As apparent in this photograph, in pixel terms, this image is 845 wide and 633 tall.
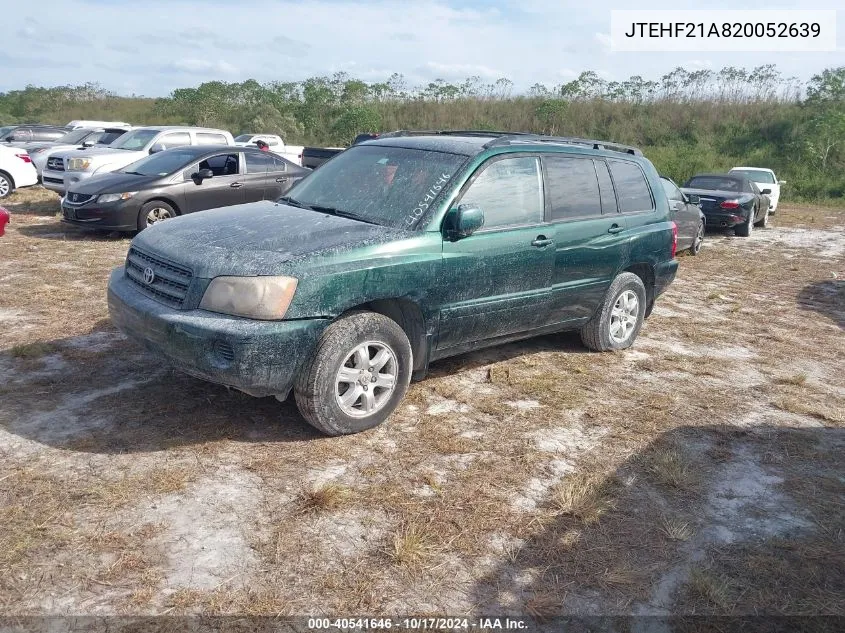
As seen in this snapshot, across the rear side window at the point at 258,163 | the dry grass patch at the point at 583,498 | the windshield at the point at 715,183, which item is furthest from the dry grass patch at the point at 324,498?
the windshield at the point at 715,183

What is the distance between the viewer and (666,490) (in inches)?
159

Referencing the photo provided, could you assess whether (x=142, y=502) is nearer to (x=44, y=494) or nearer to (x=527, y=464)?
(x=44, y=494)

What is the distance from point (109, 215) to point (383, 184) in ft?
21.9

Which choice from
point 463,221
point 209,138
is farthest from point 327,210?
point 209,138

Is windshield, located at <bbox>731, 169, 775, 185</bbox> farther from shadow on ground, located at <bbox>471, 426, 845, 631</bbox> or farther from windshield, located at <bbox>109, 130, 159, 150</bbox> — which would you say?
shadow on ground, located at <bbox>471, 426, 845, 631</bbox>

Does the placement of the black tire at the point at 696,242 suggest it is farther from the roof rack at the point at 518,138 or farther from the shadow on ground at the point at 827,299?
the roof rack at the point at 518,138

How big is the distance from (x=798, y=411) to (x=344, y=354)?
347 cm

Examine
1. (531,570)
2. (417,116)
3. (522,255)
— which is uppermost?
(417,116)

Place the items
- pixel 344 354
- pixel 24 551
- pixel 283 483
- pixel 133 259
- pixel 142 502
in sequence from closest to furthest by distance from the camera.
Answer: pixel 24 551 < pixel 142 502 < pixel 283 483 < pixel 344 354 < pixel 133 259

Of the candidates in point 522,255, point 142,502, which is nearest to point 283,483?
point 142,502

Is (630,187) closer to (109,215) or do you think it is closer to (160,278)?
(160,278)

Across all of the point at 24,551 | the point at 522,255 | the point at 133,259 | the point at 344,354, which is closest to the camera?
the point at 24,551

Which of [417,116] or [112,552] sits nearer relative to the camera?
[112,552]

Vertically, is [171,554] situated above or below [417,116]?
below
